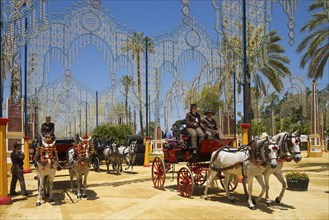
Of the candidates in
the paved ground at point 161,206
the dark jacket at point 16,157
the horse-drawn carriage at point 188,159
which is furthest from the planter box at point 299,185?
the dark jacket at point 16,157

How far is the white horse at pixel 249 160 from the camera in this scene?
31.1 feet

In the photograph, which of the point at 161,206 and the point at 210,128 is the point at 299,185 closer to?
the point at 210,128

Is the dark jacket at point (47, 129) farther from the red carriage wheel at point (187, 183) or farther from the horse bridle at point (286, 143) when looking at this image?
the horse bridle at point (286, 143)

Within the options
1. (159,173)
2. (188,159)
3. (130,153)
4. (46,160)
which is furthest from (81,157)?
(130,153)

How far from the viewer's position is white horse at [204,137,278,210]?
9.48 meters

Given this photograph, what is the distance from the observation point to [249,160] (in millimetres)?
9969

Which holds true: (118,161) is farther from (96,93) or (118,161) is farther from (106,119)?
(106,119)

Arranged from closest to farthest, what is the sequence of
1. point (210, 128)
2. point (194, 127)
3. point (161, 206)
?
point (161, 206) < point (194, 127) < point (210, 128)

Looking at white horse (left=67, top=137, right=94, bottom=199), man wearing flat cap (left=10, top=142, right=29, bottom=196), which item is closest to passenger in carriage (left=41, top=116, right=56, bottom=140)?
white horse (left=67, top=137, right=94, bottom=199)

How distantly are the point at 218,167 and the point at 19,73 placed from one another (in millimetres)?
12837

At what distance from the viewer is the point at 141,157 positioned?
26.6m

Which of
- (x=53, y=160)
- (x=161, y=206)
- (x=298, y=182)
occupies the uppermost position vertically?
(x=53, y=160)

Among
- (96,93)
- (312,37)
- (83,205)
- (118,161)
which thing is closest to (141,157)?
(118,161)

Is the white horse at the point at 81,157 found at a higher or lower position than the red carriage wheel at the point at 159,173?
higher
